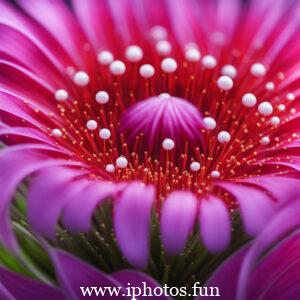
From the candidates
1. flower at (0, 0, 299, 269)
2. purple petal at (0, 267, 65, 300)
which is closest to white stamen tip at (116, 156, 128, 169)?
flower at (0, 0, 299, 269)

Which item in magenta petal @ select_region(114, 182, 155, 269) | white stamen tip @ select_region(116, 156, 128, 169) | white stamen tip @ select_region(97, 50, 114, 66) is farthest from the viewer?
white stamen tip @ select_region(97, 50, 114, 66)

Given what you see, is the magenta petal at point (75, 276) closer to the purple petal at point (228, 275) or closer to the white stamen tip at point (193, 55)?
the purple petal at point (228, 275)

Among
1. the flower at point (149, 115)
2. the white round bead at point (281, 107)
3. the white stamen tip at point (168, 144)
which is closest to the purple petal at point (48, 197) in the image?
the flower at point (149, 115)

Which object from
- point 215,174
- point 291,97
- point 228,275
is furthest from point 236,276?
point 291,97

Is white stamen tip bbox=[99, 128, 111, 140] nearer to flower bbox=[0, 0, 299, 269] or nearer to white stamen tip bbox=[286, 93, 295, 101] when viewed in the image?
flower bbox=[0, 0, 299, 269]

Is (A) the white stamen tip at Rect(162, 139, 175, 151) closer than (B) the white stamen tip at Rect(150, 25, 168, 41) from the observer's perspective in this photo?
Yes

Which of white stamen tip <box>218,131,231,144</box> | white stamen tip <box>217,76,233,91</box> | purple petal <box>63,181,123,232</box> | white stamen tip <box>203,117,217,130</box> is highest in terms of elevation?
white stamen tip <box>217,76,233,91</box>

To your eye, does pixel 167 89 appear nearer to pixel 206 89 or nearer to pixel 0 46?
pixel 206 89

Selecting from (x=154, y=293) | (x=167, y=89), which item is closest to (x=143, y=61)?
(x=167, y=89)

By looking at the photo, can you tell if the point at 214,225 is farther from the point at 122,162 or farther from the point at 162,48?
the point at 162,48
